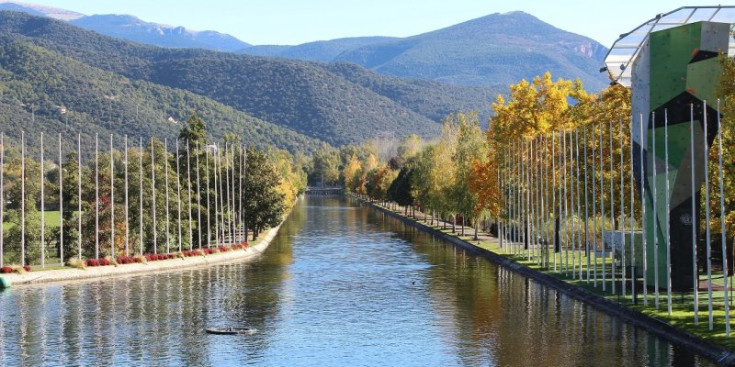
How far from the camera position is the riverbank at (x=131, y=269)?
67312 mm

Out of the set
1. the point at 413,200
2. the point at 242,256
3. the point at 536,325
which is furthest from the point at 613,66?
the point at 413,200

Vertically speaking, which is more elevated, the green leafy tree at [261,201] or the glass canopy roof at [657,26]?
the glass canopy roof at [657,26]

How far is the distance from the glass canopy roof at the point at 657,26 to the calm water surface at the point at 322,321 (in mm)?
15013

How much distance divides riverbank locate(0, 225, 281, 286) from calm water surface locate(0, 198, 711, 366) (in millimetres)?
2453

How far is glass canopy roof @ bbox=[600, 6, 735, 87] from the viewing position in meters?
51.2

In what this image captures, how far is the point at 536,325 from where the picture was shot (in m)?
46.9

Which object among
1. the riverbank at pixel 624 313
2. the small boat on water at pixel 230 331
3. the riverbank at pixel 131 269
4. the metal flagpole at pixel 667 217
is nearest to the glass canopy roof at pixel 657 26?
the metal flagpole at pixel 667 217

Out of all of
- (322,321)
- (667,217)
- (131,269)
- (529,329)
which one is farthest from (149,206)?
(667,217)

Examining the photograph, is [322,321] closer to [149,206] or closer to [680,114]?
[680,114]

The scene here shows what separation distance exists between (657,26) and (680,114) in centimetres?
517

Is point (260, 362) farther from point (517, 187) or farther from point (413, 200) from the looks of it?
point (413, 200)

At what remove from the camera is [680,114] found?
2061 inches

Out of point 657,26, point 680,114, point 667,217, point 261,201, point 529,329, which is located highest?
point 657,26

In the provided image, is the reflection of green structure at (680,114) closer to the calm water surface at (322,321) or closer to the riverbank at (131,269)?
the calm water surface at (322,321)
